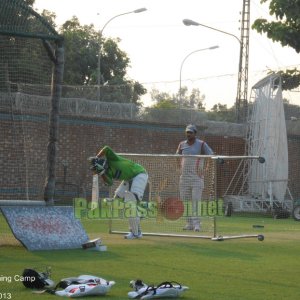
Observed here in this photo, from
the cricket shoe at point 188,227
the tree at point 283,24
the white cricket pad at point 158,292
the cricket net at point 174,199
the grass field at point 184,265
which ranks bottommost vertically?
the grass field at point 184,265

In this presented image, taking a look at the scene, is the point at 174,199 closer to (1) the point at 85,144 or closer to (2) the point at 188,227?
(2) the point at 188,227

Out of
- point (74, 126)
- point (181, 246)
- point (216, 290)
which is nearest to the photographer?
point (216, 290)

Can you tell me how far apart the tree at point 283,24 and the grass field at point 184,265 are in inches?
130

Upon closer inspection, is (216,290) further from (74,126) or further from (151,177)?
(74,126)

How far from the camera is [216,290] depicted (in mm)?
9836

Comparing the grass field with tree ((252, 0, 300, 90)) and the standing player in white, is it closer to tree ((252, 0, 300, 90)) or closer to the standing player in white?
the standing player in white

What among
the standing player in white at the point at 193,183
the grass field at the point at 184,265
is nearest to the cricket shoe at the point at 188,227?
the standing player in white at the point at 193,183

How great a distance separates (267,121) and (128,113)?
5864mm

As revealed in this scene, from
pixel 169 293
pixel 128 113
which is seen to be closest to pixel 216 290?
pixel 169 293

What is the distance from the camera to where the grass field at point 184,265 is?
9781 millimetres

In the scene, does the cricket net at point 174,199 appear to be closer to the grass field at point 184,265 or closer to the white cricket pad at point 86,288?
the grass field at point 184,265

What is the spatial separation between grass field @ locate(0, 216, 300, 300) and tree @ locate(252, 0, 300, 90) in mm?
3296

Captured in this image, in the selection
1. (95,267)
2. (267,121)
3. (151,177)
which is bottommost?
(95,267)

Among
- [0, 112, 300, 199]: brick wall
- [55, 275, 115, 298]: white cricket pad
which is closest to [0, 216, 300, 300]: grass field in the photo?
[55, 275, 115, 298]: white cricket pad
